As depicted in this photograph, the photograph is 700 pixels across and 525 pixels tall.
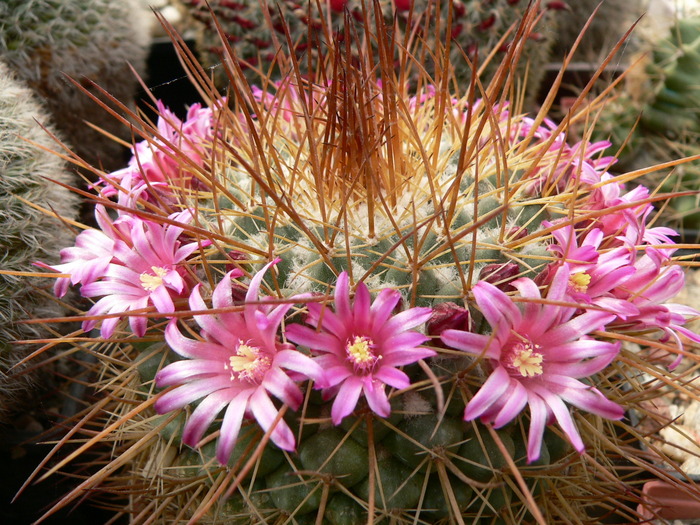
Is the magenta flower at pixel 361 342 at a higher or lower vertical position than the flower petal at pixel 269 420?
higher

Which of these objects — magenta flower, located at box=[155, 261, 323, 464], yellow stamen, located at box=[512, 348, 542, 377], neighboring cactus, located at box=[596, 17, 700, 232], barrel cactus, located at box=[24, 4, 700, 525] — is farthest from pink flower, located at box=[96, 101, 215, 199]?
neighboring cactus, located at box=[596, 17, 700, 232]

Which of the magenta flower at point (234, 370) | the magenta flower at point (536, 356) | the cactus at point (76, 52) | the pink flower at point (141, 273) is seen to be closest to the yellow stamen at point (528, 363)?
the magenta flower at point (536, 356)

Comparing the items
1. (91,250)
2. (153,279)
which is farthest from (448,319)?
(91,250)

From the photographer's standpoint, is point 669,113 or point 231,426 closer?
point 231,426

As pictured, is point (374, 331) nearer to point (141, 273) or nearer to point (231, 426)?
point (231, 426)

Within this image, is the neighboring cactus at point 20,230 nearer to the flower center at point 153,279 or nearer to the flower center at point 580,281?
the flower center at point 153,279

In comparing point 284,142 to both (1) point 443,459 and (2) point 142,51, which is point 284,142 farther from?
(2) point 142,51

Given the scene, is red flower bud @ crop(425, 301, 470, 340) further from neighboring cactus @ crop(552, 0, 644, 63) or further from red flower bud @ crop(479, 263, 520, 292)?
neighboring cactus @ crop(552, 0, 644, 63)

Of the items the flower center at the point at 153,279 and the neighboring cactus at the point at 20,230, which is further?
the neighboring cactus at the point at 20,230

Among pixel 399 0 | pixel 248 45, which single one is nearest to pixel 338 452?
pixel 399 0
